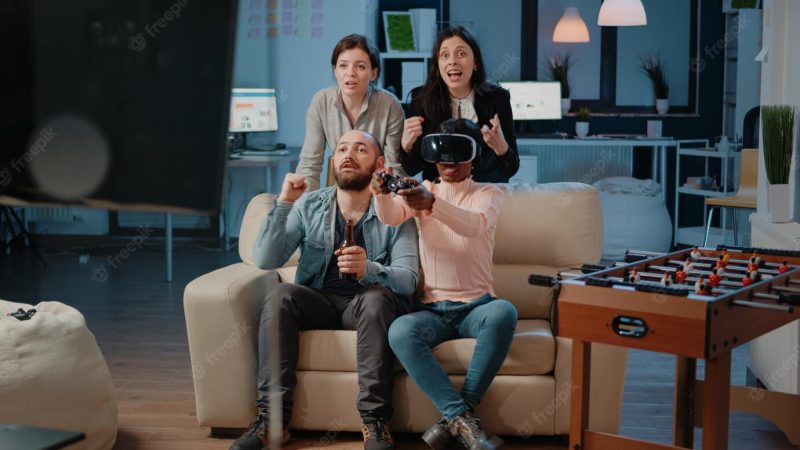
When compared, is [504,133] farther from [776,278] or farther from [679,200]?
[679,200]

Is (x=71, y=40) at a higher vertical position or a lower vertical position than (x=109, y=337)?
higher

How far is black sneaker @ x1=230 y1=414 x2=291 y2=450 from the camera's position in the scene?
10.0 ft

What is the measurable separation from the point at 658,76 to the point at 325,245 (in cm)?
540

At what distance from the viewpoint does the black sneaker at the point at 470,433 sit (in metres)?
2.94

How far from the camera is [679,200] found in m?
8.11


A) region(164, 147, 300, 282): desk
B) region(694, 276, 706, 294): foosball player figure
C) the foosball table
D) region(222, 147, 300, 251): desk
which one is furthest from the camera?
region(222, 147, 300, 251): desk

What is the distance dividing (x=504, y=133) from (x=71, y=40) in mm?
2951

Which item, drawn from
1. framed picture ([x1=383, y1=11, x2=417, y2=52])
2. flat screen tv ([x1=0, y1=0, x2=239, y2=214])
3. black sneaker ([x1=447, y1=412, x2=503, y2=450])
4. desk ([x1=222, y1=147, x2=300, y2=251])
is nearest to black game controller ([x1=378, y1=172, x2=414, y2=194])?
black sneaker ([x1=447, y1=412, x2=503, y2=450])

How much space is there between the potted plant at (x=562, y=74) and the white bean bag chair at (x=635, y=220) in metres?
1.28

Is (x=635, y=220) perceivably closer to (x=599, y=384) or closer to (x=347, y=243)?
(x=599, y=384)

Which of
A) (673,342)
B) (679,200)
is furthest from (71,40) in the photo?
(679,200)

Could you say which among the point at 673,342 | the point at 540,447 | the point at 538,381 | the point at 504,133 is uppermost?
the point at 504,133

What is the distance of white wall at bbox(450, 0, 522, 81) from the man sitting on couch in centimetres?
522

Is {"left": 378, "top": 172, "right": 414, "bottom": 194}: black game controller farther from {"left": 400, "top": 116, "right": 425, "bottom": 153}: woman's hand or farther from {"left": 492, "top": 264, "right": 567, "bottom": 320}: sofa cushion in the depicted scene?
{"left": 492, "top": 264, "right": 567, "bottom": 320}: sofa cushion
